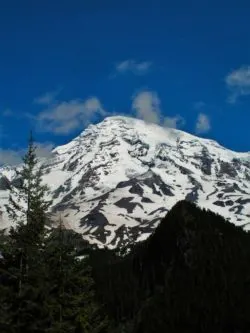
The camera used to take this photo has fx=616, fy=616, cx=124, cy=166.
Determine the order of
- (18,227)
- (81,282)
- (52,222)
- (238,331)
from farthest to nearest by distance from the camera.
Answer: (238,331) < (81,282) < (52,222) < (18,227)

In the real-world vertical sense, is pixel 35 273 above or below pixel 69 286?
below

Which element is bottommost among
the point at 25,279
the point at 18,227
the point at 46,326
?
the point at 46,326

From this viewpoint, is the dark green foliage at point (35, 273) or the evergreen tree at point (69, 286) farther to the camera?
the evergreen tree at point (69, 286)

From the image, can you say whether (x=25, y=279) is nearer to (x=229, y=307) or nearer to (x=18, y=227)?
(x=18, y=227)

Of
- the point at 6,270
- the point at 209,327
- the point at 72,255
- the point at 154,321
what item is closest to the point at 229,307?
the point at 209,327

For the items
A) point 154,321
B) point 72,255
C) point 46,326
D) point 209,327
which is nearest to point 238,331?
point 209,327

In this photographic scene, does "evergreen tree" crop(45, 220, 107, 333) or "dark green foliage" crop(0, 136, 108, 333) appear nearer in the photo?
"dark green foliage" crop(0, 136, 108, 333)

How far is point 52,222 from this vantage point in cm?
3809

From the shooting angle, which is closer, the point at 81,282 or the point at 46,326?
the point at 46,326

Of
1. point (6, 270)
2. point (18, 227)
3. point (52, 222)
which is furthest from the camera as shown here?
point (52, 222)

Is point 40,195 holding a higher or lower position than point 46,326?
higher

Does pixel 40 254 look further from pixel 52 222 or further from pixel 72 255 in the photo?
pixel 72 255

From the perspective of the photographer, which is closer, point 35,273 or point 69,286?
point 35,273

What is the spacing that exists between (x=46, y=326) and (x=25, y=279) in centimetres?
265
